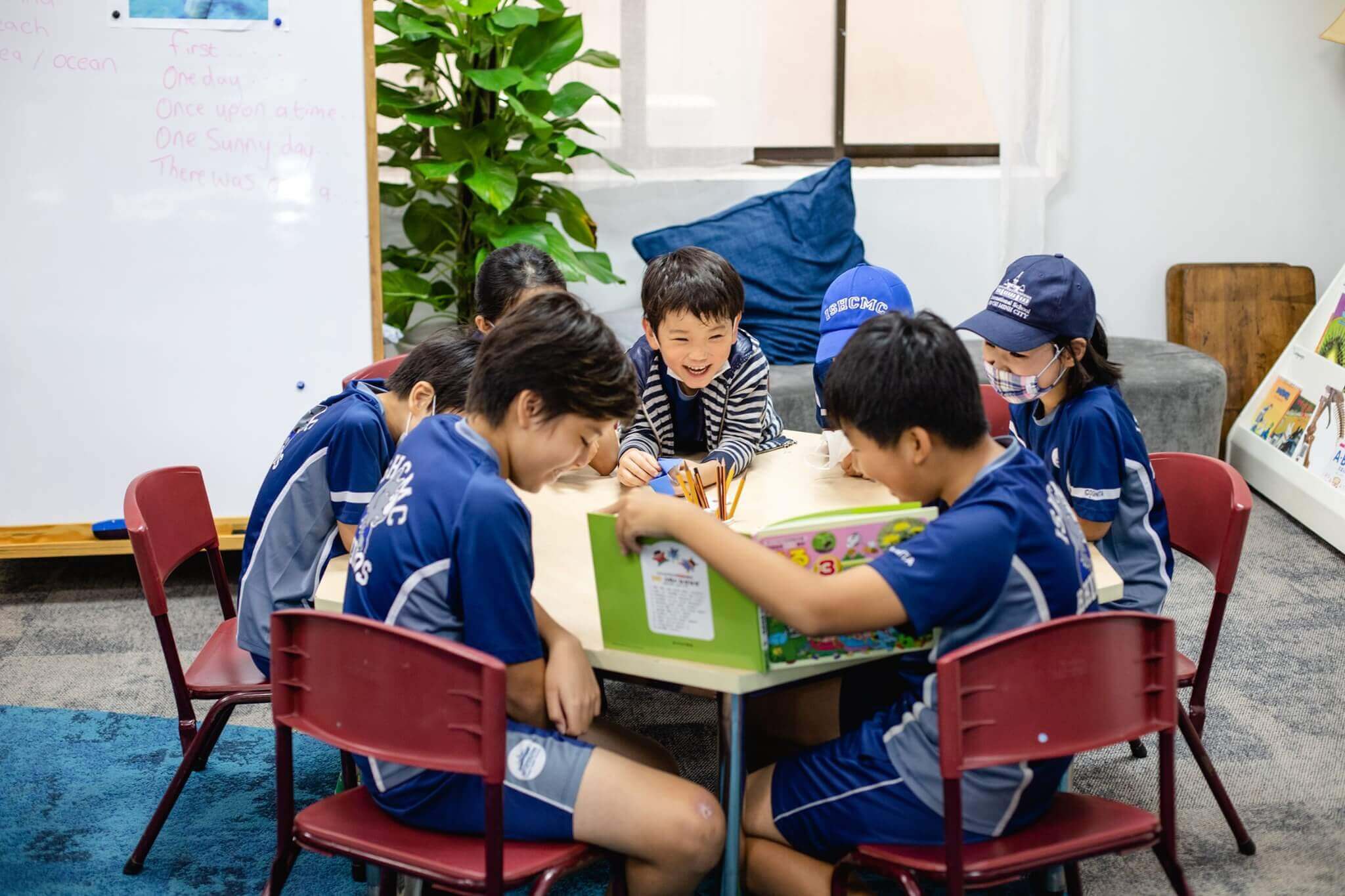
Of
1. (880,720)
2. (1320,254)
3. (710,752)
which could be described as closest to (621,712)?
(710,752)

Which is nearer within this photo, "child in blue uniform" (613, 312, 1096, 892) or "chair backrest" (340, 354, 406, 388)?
"child in blue uniform" (613, 312, 1096, 892)

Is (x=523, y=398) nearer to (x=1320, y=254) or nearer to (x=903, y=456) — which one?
(x=903, y=456)

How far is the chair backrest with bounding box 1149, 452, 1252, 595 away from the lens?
1.90m

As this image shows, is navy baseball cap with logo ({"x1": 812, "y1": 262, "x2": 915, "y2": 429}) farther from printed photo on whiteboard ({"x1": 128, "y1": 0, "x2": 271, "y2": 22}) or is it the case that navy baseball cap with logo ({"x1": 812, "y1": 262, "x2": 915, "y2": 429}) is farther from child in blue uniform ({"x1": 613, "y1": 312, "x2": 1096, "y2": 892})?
printed photo on whiteboard ({"x1": 128, "y1": 0, "x2": 271, "y2": 22})

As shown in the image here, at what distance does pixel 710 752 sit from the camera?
2432 mm

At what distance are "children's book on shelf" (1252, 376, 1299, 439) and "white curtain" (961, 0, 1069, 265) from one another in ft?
3.04

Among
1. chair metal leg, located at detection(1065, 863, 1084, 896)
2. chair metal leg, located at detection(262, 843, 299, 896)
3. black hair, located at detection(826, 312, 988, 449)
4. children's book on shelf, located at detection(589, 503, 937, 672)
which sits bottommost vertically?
chair metal leg, located at detection(1065, 863, 1084, 896)

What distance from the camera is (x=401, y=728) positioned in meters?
1.30

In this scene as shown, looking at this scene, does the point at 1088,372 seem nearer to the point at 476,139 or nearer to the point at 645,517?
the point at 645,517

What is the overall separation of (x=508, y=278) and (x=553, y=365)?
3.46 feet

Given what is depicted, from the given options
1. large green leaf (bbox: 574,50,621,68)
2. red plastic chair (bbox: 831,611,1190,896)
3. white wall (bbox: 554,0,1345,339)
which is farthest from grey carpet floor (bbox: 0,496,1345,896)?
large green leaf (bbox: 574,50,621,68)

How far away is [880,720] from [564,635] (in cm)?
42

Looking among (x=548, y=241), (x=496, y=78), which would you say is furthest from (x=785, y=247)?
(x=496, y=78)

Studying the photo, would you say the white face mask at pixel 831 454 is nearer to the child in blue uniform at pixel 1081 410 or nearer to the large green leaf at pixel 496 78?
the child in blue uniform at pixel 1081 410
